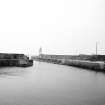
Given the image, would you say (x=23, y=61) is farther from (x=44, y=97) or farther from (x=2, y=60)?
(x=44, y=97)

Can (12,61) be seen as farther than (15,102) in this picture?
Yes

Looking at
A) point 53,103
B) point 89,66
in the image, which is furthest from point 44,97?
point 89,66

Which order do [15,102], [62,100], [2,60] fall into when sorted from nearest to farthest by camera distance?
[15,102]
[62,100]
[2,60]

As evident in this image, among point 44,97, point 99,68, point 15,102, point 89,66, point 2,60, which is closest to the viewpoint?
point 15,102

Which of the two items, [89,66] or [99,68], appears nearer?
[99,68]

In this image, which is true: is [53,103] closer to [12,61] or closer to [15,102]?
[15,102]

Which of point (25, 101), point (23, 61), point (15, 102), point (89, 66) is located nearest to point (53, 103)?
point (25, 101)

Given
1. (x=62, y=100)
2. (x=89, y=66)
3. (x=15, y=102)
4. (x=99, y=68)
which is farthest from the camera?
(x=89, y=66)

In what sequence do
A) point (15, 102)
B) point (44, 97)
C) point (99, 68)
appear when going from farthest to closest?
point (99, 68) < point (44, 97) < point (15, 102)

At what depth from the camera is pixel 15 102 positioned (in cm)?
609

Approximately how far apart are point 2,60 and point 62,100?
78.0 feet

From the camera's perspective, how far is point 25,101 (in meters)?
6.25

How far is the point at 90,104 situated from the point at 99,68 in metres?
15.0

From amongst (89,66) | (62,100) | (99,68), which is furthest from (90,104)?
(89,66)
